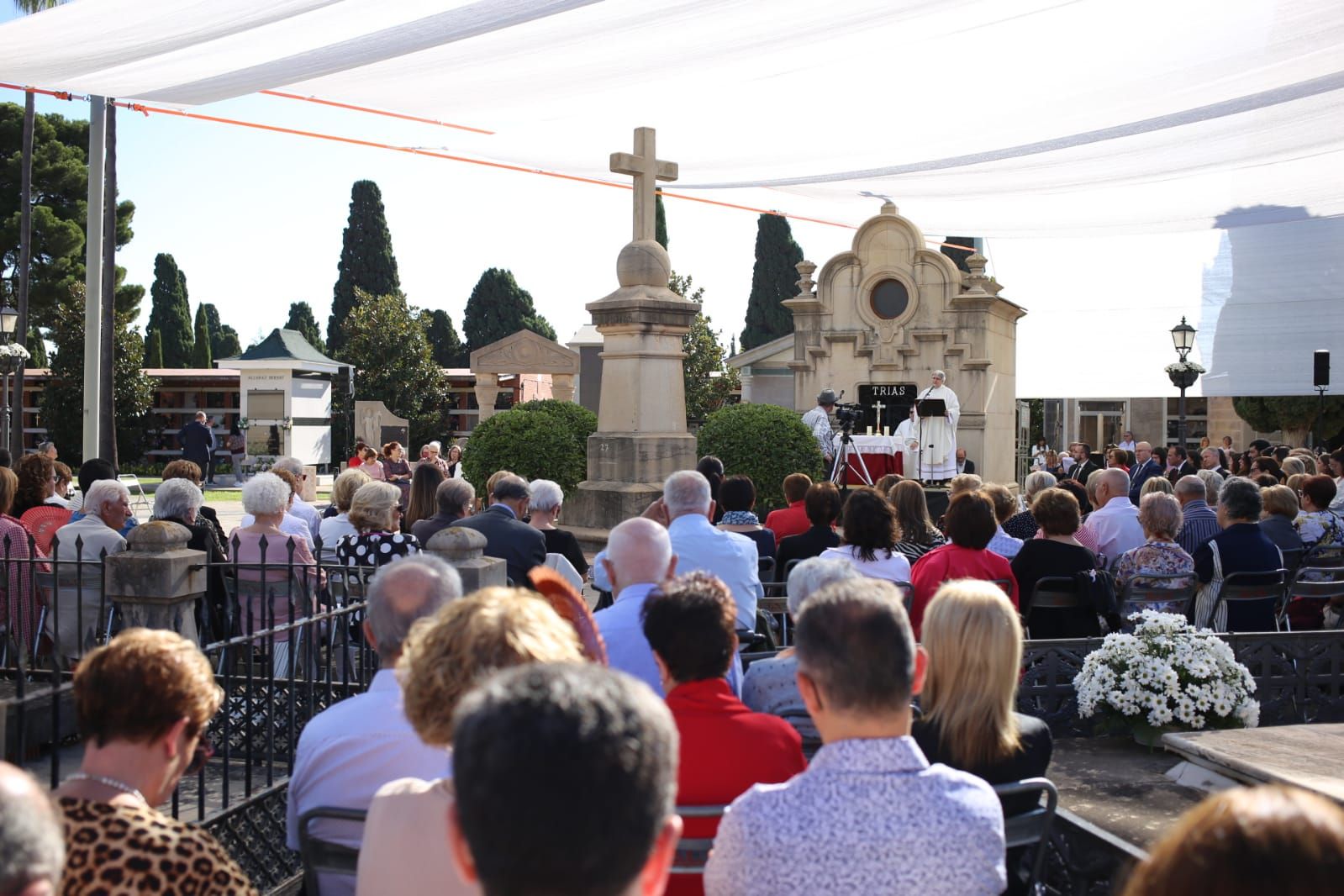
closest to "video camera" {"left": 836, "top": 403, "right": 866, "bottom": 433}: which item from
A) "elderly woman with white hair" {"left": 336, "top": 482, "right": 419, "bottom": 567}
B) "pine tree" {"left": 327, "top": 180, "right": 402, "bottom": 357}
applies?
"elderly woman with white hair" {"left": 336, "top": 482, "right": 419, "bottom": 567}

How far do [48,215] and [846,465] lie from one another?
25.4m

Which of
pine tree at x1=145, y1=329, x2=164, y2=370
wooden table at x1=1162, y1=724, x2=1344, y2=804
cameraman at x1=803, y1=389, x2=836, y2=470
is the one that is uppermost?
pine tree at x1=145, y1=329, x2=164, y2=370

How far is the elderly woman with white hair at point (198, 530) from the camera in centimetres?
562

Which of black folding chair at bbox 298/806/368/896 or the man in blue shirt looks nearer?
black folding chair at bbox 298/806/368/896

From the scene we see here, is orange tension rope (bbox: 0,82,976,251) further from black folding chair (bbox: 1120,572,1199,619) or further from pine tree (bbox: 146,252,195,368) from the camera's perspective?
pine tree (bbox: 146,252,195,368)

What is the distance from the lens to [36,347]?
3341 cm

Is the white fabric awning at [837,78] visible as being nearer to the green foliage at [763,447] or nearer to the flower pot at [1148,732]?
the green foliage at [763,447]

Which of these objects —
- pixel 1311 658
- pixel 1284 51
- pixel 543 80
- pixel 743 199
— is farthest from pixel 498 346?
pixel 1311 658

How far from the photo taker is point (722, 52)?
716 cm

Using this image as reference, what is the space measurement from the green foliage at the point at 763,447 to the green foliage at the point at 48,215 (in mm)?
23549

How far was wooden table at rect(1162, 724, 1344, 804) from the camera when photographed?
10.2 feet

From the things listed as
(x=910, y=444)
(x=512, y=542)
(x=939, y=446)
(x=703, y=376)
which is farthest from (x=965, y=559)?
(x=703, y=376)

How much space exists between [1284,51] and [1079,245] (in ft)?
45.4

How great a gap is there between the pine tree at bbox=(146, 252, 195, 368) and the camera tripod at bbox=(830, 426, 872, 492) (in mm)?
35996
